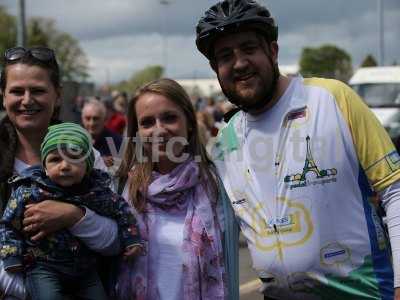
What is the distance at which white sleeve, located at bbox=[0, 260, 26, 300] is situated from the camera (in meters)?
2.35

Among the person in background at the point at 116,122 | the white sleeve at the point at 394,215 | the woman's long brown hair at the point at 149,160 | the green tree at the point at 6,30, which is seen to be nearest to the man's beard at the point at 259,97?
the woman's long brown hair at the point at 149,160

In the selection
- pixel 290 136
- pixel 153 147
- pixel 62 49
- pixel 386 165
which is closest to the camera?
pixel 386 165

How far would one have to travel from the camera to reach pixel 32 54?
2670 mm

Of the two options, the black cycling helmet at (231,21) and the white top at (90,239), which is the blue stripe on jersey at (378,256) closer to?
the black cycling helmet at (231,21)

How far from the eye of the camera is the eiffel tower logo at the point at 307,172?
233 cm

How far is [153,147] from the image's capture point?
2650 millimetres

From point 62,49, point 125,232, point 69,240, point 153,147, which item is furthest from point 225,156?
point 62,49

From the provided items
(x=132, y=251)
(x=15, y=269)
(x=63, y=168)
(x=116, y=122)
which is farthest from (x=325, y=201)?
(x=116, y=122)

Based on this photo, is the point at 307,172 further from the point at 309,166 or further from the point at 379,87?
the point at 379,87

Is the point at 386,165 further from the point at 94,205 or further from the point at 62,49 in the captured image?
the point at 62,49

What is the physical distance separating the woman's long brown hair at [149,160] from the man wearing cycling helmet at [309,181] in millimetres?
217

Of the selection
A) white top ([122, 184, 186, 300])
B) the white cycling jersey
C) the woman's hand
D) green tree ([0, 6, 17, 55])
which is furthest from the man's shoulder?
green tree ([0, 6, 17, 55])

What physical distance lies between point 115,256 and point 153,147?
505 millimetres

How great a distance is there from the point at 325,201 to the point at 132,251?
82 cm
